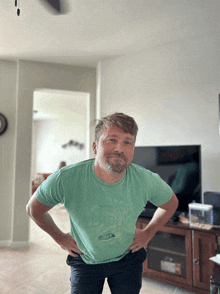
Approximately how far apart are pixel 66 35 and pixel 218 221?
8.33 feet

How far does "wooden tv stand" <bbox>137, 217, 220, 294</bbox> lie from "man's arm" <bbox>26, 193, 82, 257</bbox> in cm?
138

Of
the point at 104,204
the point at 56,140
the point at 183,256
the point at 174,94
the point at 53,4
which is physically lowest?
the point at 183,256

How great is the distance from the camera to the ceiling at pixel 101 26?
2.12 meters

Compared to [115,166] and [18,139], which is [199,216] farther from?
[18,139]

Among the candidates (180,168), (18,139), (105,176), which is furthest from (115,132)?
(18,139)

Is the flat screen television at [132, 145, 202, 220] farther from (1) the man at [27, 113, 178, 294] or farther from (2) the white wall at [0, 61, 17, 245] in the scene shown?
(2) the white wall at [0, 61, 17, 245]

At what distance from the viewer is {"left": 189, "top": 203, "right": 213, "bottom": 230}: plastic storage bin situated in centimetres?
219

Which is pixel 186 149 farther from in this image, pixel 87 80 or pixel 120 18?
pixel 87 80

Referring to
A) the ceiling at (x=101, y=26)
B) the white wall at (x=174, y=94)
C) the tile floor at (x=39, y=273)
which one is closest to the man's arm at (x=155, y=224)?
the tile floor at (x=39, y=273)

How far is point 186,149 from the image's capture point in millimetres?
2439

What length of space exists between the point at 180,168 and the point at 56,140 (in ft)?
20.3

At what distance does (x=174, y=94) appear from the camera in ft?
9.23

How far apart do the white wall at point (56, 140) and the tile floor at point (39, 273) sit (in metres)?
4.36

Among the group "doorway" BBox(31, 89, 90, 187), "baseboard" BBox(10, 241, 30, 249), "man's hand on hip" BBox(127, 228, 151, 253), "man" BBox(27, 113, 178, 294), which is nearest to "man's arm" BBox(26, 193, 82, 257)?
"man" BBox(27, 113, 178, 294)
